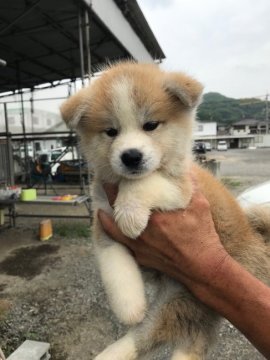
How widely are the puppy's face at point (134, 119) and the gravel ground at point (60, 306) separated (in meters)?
0.91

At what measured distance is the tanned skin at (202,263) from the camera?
1288mm

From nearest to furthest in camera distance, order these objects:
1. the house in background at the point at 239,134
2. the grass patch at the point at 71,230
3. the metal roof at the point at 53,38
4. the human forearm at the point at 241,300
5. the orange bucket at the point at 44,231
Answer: the human forearm at the point at 241,300, the metal roof at the point at 53,38, the orange bucket at the point at 44,231, the grass patch at the point at 71,230, the house in background at the point at 239,134

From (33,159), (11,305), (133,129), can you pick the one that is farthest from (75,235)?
(33,159)

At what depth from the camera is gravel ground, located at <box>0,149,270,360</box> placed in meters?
3.05

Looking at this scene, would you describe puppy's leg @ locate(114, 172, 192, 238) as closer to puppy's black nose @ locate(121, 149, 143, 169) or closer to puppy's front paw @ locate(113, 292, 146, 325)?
puppy's black nose @ locate(121, 149, 143, 169)

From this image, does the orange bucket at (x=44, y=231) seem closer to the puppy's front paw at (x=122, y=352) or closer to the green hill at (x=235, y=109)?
the puppy's front paw at (x=122, y=352)

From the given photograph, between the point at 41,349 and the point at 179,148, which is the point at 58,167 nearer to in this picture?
the point at 41,349

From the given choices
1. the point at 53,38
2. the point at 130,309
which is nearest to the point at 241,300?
the point at 130,309

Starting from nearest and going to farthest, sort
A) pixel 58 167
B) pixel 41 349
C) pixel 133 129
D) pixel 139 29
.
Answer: pixel 133 129
pixel 41 349
pixel 139 29
pixel 58 167

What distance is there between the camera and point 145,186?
1498 millimetres

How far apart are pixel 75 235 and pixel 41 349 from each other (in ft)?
11.6

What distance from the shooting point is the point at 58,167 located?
12672 mm

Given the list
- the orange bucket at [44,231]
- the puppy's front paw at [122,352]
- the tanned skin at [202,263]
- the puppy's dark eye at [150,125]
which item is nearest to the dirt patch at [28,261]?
the orange bucket at [44,231]

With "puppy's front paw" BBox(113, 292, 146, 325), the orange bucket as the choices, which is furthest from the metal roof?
"puppy's front paw" BBox(113, 292, 146, 325)
